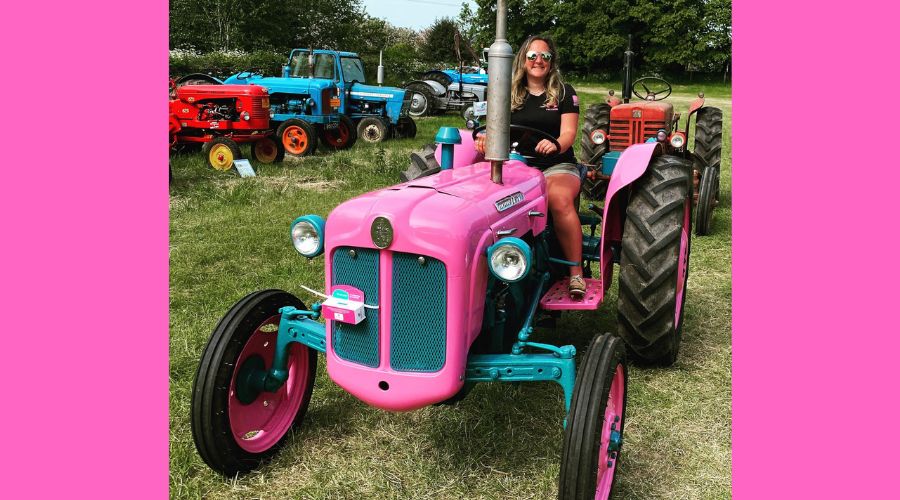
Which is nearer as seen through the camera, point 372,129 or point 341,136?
point 341,136

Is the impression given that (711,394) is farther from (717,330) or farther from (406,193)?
(406,193)

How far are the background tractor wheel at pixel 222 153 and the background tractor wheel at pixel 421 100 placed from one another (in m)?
8.64

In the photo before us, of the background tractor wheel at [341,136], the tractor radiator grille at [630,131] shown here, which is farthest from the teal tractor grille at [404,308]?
the background tractor wheel at [341,136]

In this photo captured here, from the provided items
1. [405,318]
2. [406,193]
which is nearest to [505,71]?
[406,193]

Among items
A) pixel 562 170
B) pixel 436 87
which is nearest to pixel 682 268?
pixel 562 170

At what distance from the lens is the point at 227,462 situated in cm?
268

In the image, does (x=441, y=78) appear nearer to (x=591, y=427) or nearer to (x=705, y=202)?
(x=705, y=202)

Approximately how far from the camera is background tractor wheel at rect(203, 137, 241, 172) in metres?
9.54

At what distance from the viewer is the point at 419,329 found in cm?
241

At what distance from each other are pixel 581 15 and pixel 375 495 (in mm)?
36707

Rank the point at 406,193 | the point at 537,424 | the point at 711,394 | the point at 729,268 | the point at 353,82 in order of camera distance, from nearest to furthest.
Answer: the point at 406,193 → the point at 537,424 → the point at 711,394 → the point at 729,268 → the point at 353,82

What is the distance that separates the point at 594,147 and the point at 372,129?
6760mm

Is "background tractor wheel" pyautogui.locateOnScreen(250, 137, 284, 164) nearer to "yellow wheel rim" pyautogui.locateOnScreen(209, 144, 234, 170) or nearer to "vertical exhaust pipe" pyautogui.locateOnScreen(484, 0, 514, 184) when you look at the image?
"yellow wheel rim" pyautogui.locateOnScreen(209, 144, 234, 170)

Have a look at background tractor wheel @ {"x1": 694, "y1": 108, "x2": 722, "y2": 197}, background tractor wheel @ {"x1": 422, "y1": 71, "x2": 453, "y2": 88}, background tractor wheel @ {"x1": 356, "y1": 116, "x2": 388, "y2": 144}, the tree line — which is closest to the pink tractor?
background tractor wheel @ {"x1": 694, "y1": 108, "x2": 722, "y2": 197}
